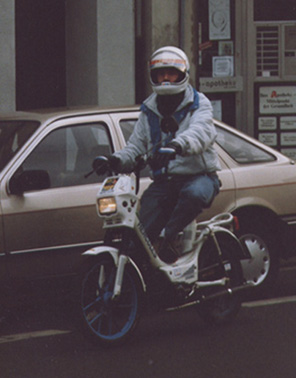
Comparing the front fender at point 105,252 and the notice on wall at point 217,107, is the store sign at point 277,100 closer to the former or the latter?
the notice on wall at point 217,107

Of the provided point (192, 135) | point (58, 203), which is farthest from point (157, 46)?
point (192, 135)

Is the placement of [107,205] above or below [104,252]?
above

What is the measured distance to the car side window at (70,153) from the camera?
8.13 metres

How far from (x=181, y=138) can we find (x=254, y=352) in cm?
138

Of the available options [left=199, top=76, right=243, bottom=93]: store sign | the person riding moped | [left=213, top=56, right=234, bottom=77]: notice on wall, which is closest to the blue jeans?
the person riding moped

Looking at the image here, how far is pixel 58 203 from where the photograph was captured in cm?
805

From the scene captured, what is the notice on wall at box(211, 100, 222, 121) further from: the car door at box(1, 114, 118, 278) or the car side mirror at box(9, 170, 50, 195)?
the car side mirror at box(9, 170, 50, 195)

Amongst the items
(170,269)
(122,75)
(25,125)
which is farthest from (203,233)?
(122,75)

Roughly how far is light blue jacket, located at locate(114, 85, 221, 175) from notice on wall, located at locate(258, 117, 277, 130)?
7.97m

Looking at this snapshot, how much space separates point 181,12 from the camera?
14.7 m

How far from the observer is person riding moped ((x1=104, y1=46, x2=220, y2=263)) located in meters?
7.34

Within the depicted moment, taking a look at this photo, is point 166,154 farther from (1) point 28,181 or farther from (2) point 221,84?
(2) point 221,84

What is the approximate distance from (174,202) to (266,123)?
8138 millimetres

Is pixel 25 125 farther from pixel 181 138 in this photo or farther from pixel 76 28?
pixel 76 28
